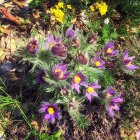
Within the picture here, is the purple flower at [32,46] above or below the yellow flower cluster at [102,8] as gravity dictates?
above

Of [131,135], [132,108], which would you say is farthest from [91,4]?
[131,135]

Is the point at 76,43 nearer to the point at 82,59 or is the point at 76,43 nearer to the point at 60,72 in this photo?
the point at 82,59

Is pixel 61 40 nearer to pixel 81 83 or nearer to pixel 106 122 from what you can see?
pixel 81 83

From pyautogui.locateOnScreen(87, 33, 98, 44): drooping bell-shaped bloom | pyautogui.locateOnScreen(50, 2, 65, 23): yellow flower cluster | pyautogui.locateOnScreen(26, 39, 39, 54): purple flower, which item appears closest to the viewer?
pyautogui.locateOnScreen(26, 39, 39, 54): purple flower

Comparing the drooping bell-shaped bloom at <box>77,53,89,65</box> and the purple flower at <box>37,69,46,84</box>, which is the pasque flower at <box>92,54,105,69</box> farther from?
the purple flower at <box>37,69,46,84</box>

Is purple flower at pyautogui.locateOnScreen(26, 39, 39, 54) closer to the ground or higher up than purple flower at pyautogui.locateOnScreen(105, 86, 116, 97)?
higher up

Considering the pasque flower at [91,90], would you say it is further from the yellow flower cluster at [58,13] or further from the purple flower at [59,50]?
the yellow flower cluster at [58,13]

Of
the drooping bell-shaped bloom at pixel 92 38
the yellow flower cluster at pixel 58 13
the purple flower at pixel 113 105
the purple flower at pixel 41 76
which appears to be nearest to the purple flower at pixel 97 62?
the drooping bell-shaped bloom at pixel 92 38

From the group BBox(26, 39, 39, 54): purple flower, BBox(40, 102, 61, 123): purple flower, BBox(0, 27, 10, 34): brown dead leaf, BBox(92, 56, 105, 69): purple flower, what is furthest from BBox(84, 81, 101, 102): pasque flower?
BBox(0, 27, 10, 34): brown dead leaf
